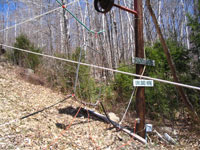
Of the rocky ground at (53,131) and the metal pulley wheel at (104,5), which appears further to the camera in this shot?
the rocky ground at (53,131)

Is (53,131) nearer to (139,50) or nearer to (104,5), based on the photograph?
(139,50)

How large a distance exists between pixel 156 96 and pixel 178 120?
83cm

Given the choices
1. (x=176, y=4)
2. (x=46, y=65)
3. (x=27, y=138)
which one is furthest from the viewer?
(x=176, y=4)

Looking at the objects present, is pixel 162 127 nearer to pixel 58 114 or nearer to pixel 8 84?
pixel 58 114

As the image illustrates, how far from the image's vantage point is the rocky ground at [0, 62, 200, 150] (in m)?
2.67

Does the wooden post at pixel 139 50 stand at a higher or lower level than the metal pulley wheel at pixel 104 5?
lower

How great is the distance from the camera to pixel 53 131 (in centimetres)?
312

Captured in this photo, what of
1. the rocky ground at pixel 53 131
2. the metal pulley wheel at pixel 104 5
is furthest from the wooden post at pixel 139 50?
the metal pulley wheel at pixel 104 5

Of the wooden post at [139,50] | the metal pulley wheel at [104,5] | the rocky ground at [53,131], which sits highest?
the metal pulley wheel at [104,5]

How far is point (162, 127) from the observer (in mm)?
4059

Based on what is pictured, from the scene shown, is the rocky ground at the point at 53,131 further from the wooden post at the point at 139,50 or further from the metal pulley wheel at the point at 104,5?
the metal pulley wheel at the point at 104,5

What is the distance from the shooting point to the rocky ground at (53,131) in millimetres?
2674

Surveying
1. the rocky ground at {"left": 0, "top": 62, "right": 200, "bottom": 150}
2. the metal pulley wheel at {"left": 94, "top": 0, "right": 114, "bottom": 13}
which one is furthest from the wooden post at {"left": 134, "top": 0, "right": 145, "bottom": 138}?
the metal pulley wheel at {"left": 94, "top": 0, "right": 114, "bottom": 13}

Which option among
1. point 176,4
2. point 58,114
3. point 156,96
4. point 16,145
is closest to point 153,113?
point 156,96
